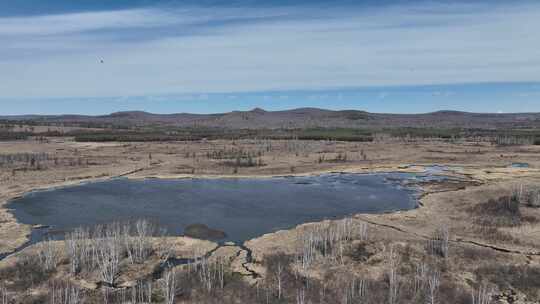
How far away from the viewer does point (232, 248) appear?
72.9 ft

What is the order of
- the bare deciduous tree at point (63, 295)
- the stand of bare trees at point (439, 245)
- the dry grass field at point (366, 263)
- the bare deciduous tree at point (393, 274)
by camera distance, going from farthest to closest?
the stand of bare trees at point (439, 245) < the dry grass field at point (366, 263) < the bare deciduous tree at point (393, 274) < the bare deciduous tree at point (63, 295)

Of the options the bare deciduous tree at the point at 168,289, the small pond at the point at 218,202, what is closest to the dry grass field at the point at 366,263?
the bare deciduous tree at the point at 168,289

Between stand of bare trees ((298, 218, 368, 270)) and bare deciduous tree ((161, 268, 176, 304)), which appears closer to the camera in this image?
bare deciduous tree ((161, 268, 176, 304))

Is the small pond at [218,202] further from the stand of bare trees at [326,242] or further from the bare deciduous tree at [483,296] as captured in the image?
the bare deciduous tree at [483,296]

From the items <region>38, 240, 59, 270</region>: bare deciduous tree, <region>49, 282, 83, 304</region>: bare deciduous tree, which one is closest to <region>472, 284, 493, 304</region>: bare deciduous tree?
<region>49, 282, 83, 304</region>: bare deciduous tree

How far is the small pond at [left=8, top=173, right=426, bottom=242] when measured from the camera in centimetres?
2780

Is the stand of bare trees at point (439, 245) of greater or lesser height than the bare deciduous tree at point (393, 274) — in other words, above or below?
above

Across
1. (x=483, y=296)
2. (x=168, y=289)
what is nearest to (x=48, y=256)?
(x=168, y=289)

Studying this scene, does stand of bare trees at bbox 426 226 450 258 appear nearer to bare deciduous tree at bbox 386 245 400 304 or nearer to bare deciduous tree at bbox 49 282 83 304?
bare deciduous tree at bbox 386 245 400 304

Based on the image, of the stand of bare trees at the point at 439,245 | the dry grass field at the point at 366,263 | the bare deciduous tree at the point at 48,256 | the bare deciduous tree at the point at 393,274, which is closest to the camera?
the bare deciduous tree at the point at 393,274

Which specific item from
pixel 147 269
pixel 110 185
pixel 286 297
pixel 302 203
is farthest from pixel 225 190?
pixel 286 297

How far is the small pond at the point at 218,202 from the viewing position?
27800 millimetres

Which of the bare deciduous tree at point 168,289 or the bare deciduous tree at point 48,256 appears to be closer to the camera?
the bare deciduous tree at point 168,289

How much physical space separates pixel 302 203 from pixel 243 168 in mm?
19561
